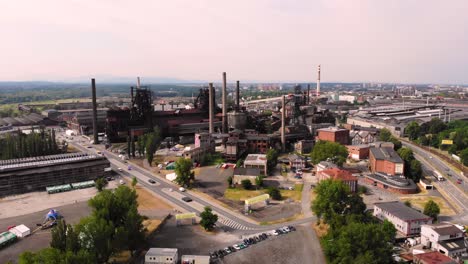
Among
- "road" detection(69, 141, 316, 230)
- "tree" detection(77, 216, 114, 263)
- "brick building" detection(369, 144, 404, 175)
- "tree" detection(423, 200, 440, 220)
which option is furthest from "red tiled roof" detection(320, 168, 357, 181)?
"tree" detection(77, 216, 114, 263)

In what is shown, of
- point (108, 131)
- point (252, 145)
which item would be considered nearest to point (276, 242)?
point (252, 145)

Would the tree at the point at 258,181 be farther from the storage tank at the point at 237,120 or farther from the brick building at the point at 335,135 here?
the storage tank at the point at 237,120

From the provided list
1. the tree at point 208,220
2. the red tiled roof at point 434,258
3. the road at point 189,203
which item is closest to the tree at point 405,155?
the road at point 189,203

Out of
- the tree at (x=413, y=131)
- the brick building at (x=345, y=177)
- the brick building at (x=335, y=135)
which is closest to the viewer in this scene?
the brick building at (x=345, y=177)

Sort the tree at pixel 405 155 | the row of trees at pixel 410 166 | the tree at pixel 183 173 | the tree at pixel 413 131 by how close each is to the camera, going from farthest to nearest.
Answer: the tree at pixel 413 131, the tree at pixel 405 155, the row of trees at pixel 410 166, the tree at pixel 183 173

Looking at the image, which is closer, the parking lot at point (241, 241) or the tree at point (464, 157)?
the parking lot at point (241, 241)
